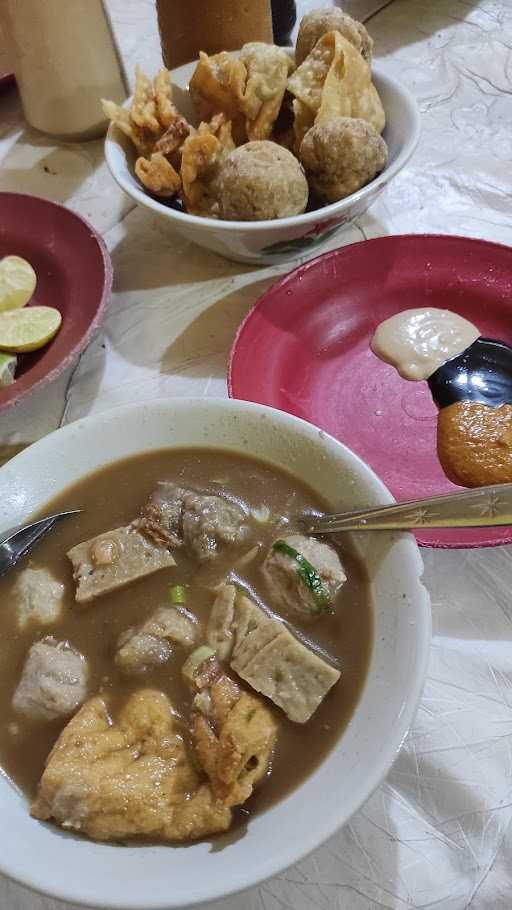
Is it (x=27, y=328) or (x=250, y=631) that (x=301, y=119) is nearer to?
(x=27, y=328)

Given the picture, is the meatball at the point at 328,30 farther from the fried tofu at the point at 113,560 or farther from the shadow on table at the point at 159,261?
the fried tofu at the point at 113,560

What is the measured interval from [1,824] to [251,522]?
1.97ft

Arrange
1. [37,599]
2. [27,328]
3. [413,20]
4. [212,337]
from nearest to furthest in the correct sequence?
[37,599]
[27,328]
[212,337]
[413,20]

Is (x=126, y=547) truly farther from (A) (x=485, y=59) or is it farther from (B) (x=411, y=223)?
(A) (x=485, y=59)

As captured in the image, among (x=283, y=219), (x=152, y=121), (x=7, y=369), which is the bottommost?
(x=7, y=369)

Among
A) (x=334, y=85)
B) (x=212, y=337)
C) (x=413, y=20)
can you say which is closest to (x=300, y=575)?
(x=212, y=337)

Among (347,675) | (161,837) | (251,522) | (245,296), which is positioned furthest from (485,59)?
(161,837)

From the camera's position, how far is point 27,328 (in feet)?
5.93

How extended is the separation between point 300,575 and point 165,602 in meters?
0.24

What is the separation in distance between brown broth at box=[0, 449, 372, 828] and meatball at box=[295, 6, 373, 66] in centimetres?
138

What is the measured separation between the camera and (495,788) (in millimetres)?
1203

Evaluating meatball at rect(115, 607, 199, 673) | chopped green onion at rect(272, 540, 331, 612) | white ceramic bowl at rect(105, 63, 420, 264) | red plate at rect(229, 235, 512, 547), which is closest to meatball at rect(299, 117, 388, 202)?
white ceramic bowl at rect(105, 63, 420, 264)

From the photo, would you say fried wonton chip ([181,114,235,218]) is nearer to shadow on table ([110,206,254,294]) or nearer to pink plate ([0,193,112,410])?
shadow on table ([110,206,254,294])

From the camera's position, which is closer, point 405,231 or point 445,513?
point 445,513
